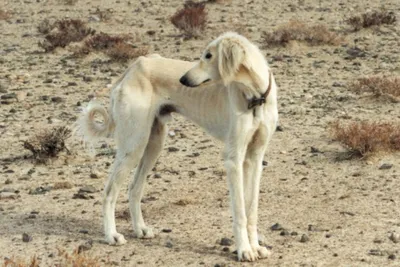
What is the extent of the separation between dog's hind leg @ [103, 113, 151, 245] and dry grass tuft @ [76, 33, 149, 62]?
8.06 m

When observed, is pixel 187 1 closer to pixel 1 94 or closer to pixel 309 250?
pixel 1 94

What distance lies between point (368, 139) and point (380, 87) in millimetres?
2789

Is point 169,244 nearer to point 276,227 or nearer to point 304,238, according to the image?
point 276,227

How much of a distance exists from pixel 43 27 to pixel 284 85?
22.4ft

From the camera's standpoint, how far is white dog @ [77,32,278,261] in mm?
6934

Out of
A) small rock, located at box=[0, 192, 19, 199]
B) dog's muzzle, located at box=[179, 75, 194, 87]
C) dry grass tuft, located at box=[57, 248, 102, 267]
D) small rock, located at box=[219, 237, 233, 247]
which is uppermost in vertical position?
dog's muzzle, located at box=[179, 75, 194, 87]

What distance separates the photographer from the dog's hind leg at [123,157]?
755cm

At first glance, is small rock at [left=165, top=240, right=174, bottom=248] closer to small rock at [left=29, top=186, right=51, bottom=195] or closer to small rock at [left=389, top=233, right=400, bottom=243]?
small rock at [left=389, top=233, right=400, bottom=243]

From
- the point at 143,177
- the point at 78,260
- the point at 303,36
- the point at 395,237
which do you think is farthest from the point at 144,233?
the point at 303,36

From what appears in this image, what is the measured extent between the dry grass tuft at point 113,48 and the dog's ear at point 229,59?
350 inches

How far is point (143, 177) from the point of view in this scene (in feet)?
26.2

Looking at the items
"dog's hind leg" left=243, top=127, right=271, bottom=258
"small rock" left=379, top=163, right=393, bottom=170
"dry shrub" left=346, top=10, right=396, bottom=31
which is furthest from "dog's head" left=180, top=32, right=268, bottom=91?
"dry shrub" left=346, top=10, right=396, bottom=31

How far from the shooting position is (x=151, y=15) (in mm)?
20312

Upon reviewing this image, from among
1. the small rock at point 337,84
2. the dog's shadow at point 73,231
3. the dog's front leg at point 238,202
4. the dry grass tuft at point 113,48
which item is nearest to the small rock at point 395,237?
the dog's front leg at point 238,202
